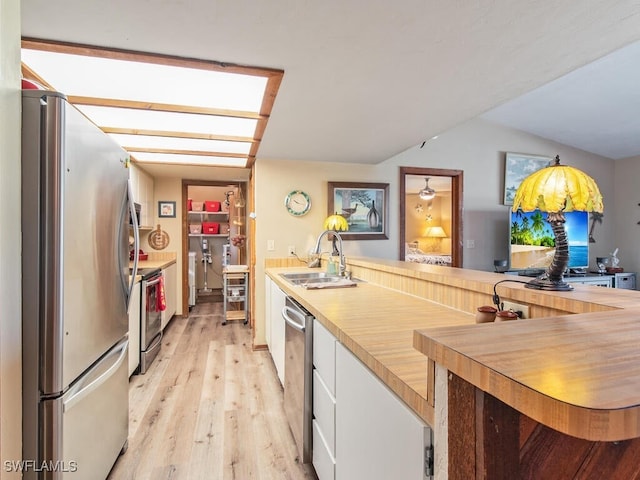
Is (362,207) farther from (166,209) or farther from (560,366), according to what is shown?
(560,366)

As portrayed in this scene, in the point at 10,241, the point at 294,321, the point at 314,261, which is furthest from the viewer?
the point at 314,261

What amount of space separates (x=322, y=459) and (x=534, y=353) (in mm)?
1274

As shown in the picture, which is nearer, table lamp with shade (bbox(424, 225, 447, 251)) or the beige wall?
the beige wall

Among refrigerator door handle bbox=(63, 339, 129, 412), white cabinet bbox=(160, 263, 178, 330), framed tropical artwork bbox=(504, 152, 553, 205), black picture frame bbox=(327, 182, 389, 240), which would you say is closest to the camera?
refrigerator door handle bbox=(63, 339, 129, 412)

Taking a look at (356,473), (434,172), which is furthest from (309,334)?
(434,172)

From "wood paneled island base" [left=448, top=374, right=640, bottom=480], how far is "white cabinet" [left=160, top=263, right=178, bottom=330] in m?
4.14

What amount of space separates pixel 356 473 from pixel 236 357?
2.46 m

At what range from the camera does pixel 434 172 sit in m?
4.14

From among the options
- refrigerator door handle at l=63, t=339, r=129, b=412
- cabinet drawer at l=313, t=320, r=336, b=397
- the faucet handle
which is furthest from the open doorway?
refrigerator door handle at l=63, t=339, r=129, b=412

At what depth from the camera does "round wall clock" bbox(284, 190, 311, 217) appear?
11.7ft

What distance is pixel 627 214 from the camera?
4.78 meters

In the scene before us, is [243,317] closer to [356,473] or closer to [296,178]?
[296,178]

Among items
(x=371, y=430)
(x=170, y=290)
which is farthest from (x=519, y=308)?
(x=170, y=290)

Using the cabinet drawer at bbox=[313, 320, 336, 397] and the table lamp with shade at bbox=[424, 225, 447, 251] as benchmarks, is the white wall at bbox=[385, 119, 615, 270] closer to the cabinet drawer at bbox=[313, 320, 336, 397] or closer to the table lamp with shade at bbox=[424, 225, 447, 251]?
the cabinet drawer at bbox=[313, 320, 336, 397]
